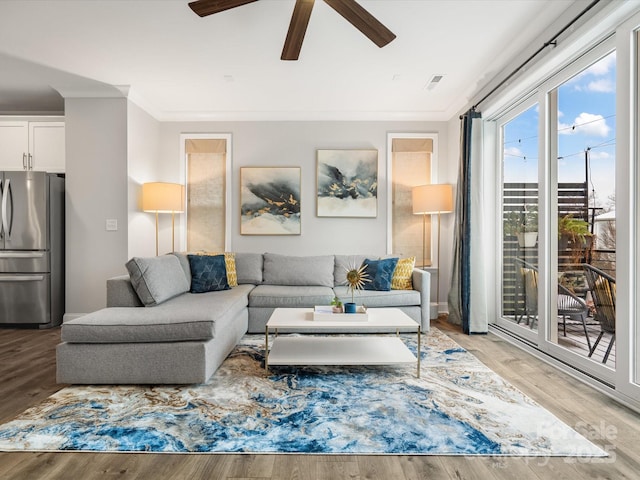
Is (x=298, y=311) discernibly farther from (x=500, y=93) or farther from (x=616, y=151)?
(x=500, y=93)

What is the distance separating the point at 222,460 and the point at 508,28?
3.57m

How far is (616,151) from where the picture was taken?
2.41 m

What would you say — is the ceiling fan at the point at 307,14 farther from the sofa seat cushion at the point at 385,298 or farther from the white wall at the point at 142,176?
the white wall at the point at 142,176

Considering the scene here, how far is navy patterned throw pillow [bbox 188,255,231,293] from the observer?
3936mm

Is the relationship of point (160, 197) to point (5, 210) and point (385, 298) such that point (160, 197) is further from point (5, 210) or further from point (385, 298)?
point (385, 298)

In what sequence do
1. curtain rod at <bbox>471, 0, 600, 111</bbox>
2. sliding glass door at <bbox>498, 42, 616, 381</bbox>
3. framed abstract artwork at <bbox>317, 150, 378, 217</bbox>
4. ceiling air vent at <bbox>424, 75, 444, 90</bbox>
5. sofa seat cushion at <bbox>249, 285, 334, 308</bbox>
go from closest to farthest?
curtain rod at <bbox>471, 0, 600, 111</bbox>, sliding glass door at <bbox>498, 42, 616, 381</bbox>, sofa seat cushion at <bbox>249, 285, 334, 308</bbox>, ceiling air vent at <bbox>424, 75, 444, 90</bbox>, framed abstract artwork at <bbox>317, 150, 378, 217</bbox>

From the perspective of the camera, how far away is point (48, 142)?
4.64 m

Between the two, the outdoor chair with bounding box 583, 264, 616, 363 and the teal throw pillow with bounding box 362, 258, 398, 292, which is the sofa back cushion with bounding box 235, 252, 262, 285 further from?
the outdoor chair with bounding box 583, 264, 616, 363

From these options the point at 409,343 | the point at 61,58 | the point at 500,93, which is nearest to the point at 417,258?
the point at 409,343

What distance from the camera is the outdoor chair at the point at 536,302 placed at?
9.64 ft

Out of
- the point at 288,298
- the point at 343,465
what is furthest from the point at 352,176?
the point at 343,465

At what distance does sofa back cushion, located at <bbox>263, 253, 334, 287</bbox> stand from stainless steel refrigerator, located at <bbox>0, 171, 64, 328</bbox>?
98.1 inches

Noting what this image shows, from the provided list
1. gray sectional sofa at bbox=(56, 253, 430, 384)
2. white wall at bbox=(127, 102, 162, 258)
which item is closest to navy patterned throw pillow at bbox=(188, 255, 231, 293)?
gray sectional sofa at bbox=(56, 253, 430, 384)

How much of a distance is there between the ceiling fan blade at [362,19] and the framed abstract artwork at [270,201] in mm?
2684
